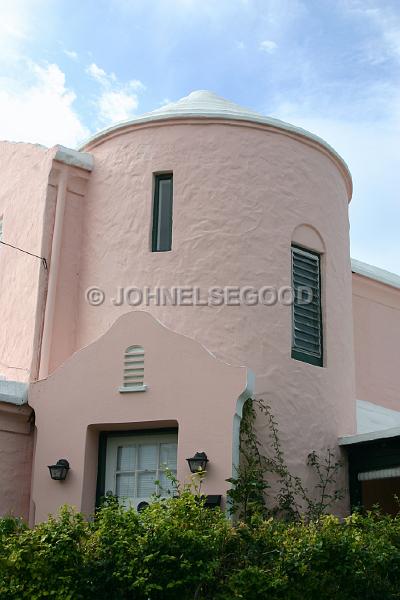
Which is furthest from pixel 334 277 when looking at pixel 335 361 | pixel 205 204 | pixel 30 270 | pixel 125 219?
pixel 30 270

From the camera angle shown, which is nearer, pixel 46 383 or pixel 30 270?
pixel 46 383

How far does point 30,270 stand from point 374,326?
673 cm

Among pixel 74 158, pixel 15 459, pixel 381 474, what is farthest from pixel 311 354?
pixel 74 158

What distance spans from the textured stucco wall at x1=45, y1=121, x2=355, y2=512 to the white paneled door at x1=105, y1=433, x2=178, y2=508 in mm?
1397

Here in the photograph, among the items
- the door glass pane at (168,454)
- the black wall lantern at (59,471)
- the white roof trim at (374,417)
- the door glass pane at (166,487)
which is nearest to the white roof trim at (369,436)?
the white roof trim at (374,417)

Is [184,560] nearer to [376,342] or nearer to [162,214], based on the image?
[162,214]

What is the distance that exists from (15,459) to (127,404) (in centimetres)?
171

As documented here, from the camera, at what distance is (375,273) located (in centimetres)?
1694

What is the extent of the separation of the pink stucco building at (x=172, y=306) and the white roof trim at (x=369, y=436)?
30 millimetres

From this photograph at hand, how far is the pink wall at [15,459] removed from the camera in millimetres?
11578

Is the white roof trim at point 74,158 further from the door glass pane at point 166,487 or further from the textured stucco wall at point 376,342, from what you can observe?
the textured stucco wall at point 376,342

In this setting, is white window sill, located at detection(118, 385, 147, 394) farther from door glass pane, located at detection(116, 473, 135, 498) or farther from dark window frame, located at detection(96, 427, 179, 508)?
door glass pane, located at detection(116, 473, 135, 498)

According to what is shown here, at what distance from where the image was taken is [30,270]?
1302 centimetres

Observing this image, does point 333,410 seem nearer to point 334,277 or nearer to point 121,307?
point 334,277
